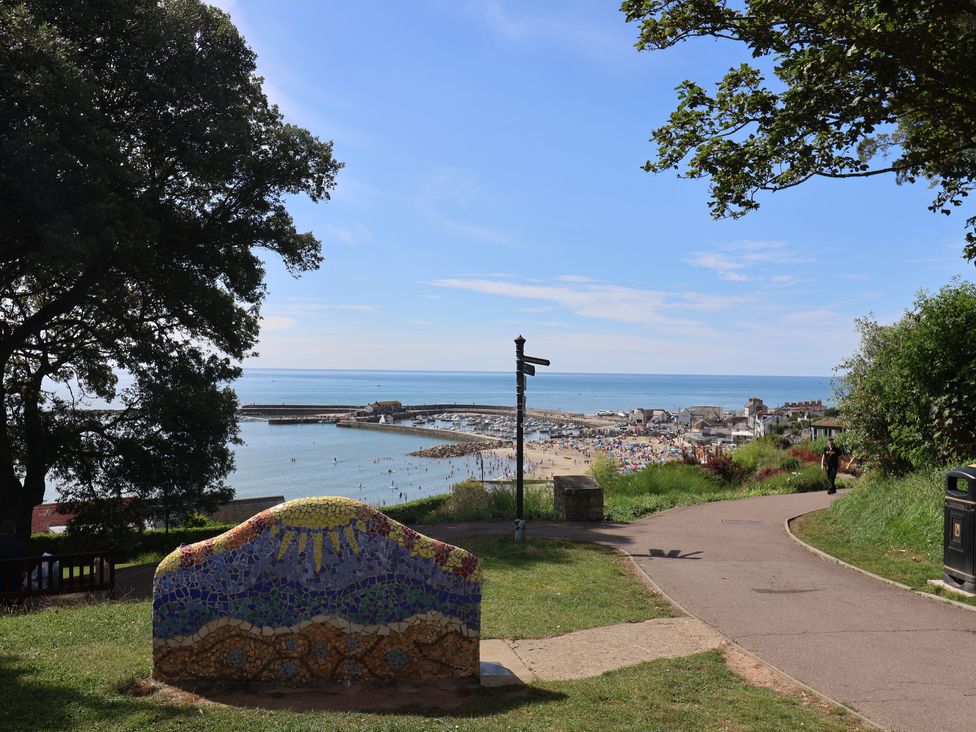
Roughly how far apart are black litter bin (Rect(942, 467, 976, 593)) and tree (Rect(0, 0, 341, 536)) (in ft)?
48.2

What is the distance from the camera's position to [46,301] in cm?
1823

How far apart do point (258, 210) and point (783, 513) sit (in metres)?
15.2

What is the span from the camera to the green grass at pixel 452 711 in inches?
177

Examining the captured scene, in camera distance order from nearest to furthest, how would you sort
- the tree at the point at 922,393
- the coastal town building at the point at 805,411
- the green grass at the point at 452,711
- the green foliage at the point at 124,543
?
the green grass at the point at 452,711
the tree at the point at 922,393
the green foliage at the point at 124,543
the coastal town building at the point at 805,411

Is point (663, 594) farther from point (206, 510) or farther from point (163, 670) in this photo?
point (206, 510)

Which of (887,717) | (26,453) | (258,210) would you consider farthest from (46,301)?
(887,717)

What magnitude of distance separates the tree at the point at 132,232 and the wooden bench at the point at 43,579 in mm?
6102

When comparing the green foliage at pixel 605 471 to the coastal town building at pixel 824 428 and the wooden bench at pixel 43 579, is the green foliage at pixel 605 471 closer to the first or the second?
the coastal town building at pixel 824 428

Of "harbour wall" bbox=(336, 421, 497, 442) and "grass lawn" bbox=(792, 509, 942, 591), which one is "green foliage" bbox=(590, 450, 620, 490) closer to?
"grass lawn" bbox=(792, 509, 942, 591)

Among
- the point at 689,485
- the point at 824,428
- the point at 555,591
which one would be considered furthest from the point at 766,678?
the point at 824,428

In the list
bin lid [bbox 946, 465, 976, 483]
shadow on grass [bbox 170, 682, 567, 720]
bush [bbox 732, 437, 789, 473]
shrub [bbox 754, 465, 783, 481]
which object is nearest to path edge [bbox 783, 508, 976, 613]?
bin lid [bbox 946, 465, 976, 483]

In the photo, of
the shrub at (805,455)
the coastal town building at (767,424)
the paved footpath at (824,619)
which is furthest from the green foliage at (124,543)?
the coastal town building at (767,424)

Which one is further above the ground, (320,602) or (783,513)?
(320,602)

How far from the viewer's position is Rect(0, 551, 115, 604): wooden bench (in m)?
9.24
